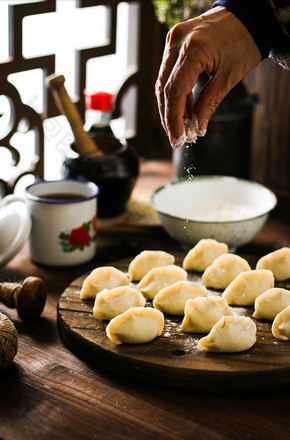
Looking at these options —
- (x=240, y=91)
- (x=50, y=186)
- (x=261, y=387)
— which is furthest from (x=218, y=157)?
(x=261, y=387)

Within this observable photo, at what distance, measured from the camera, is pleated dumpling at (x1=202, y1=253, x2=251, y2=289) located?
4.47ft

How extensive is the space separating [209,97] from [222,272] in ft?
1.37

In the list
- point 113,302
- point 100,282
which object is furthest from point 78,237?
point 113,302

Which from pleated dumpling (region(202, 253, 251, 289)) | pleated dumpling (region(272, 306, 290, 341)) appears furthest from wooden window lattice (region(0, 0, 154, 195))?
pleated dumpling (region(272, 306, 290, 341))

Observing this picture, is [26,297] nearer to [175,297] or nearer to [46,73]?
[175,297]

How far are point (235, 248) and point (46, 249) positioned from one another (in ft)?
1.61

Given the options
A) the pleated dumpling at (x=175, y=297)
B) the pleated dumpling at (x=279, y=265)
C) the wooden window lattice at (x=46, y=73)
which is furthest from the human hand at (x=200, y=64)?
the wooden window lattice at (x=46, y=73)

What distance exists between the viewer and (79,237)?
1.56m

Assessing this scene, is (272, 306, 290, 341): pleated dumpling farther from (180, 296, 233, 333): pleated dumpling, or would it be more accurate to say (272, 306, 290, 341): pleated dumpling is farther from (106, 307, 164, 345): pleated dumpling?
(106, 307, 164, 345): pleated dumpling

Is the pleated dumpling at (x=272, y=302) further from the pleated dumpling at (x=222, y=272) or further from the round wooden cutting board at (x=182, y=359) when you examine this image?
the pleated dumpling at (x=222, y=272)

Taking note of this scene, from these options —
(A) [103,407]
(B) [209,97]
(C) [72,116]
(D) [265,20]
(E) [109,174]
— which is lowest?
(A) [103,407]

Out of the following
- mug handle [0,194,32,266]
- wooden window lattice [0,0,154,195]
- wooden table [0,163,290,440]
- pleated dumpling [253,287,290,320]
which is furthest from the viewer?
wooden window lattice [0,0,154,195]

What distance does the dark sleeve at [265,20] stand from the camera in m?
1.12

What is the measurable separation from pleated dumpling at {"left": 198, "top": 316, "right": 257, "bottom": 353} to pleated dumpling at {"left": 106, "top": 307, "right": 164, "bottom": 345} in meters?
0.09
